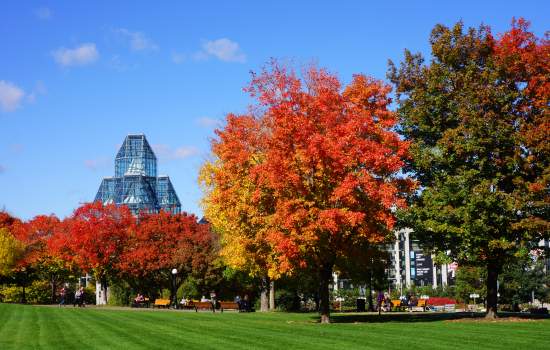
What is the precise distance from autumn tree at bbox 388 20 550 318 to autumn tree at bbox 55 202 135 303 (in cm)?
3847

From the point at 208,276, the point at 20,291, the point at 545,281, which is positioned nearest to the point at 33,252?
the point at 20,291

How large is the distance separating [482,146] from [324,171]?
298 inches

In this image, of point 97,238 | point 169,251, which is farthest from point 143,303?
point 97,238

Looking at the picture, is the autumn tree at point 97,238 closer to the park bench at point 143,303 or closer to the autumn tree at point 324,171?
the park bench at point 143,303

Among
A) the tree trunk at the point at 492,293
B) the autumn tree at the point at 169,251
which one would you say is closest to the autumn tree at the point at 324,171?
the tree trunk at the point at 492,293

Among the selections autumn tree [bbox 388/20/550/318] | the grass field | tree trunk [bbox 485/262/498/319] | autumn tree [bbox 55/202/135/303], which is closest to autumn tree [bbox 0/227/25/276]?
autumn tree [bbox 55/202/135/303]

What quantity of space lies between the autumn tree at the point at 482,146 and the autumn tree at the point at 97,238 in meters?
38.5

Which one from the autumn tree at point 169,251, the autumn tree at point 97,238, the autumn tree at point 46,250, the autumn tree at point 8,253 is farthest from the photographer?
the autumn tree at point 46,250

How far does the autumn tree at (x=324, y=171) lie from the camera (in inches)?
1148

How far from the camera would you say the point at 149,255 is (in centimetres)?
6172

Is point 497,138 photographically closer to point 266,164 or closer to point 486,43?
point 486,43

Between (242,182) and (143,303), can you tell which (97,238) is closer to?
(143,303)

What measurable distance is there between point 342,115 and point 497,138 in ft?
23.9

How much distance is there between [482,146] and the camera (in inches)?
1200
